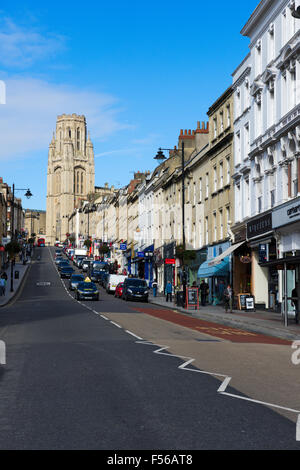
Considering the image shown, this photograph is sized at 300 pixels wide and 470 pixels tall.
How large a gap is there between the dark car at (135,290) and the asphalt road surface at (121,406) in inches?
1323

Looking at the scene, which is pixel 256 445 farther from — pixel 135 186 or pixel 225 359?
pixel 135 186

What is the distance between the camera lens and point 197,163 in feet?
166

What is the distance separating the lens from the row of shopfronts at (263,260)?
92.2ft

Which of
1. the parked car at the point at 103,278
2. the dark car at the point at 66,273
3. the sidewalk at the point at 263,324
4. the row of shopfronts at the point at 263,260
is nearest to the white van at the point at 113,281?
the parked car at the point at 103,278

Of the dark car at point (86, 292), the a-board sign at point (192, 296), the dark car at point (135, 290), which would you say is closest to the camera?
the a-board sign at point (192, 296)

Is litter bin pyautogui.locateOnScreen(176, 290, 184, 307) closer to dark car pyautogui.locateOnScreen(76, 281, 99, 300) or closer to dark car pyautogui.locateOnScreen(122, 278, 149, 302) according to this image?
dark car pyautogui.locateOnScreen(122, 278, 149, 302)

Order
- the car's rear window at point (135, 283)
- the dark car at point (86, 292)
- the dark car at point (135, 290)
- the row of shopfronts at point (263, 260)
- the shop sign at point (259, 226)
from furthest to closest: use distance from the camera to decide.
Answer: the car's rear window at point (135, 283) → the dark car at point (135, 290) → the dark car at point (86, 292) → the shop sign at point (259, 226) → the row of shopfronts at point (263, 260)

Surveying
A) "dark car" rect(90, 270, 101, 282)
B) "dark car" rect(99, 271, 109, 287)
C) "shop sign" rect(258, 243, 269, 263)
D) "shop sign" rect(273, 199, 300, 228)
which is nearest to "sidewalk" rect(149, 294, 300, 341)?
"shop sign" rect(258, 243, 269, 263)

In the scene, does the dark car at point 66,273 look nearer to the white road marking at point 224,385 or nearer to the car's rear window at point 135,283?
the car's rear window at point 135,283

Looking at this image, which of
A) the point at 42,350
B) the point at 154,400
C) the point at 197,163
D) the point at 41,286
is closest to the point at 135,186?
the point at 41,286

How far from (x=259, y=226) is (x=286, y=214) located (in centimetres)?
475

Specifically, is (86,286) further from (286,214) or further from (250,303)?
(286,214)

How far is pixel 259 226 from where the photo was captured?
33.8 metres

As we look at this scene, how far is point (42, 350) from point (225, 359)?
4499mm
